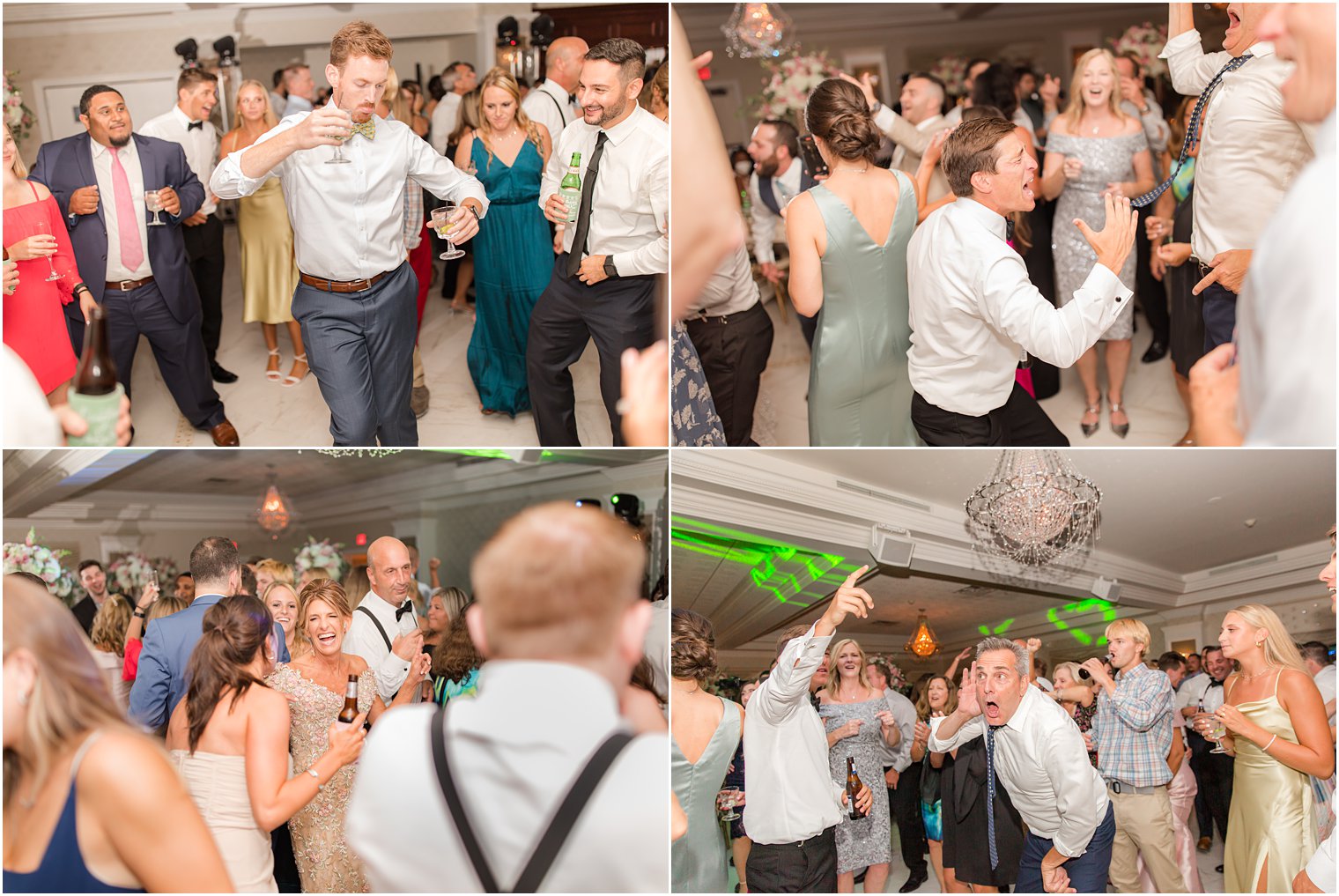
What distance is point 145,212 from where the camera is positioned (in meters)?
3.33

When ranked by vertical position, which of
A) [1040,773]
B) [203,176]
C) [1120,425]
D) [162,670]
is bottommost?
[1040,773]

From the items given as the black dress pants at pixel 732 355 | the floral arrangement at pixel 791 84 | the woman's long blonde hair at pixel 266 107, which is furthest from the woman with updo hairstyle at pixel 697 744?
the floral arrangement at pixel 791 84

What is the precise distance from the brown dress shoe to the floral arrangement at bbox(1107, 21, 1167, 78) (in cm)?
461

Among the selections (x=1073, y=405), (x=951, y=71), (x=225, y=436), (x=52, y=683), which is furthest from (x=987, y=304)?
(x=951, y=71)

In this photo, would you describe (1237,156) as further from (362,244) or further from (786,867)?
(362,244)

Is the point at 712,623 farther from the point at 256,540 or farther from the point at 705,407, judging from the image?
the point at 256,540

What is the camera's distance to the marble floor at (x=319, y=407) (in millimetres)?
3416

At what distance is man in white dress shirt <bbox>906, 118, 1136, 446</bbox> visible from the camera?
2.66 metres

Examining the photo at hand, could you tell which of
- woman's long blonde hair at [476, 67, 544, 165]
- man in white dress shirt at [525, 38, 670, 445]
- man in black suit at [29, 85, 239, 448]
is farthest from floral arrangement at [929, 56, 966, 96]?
man in black suit at [29, 85, 239, 448]

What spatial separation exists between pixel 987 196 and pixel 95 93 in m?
2.79

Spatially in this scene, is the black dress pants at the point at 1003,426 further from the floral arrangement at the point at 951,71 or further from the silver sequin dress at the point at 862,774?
the floral arrangement at the point at 951,71

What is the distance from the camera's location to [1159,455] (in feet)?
10.0

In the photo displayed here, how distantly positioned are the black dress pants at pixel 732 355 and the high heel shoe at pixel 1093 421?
1313 millimetres

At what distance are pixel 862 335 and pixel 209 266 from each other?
105 inches
